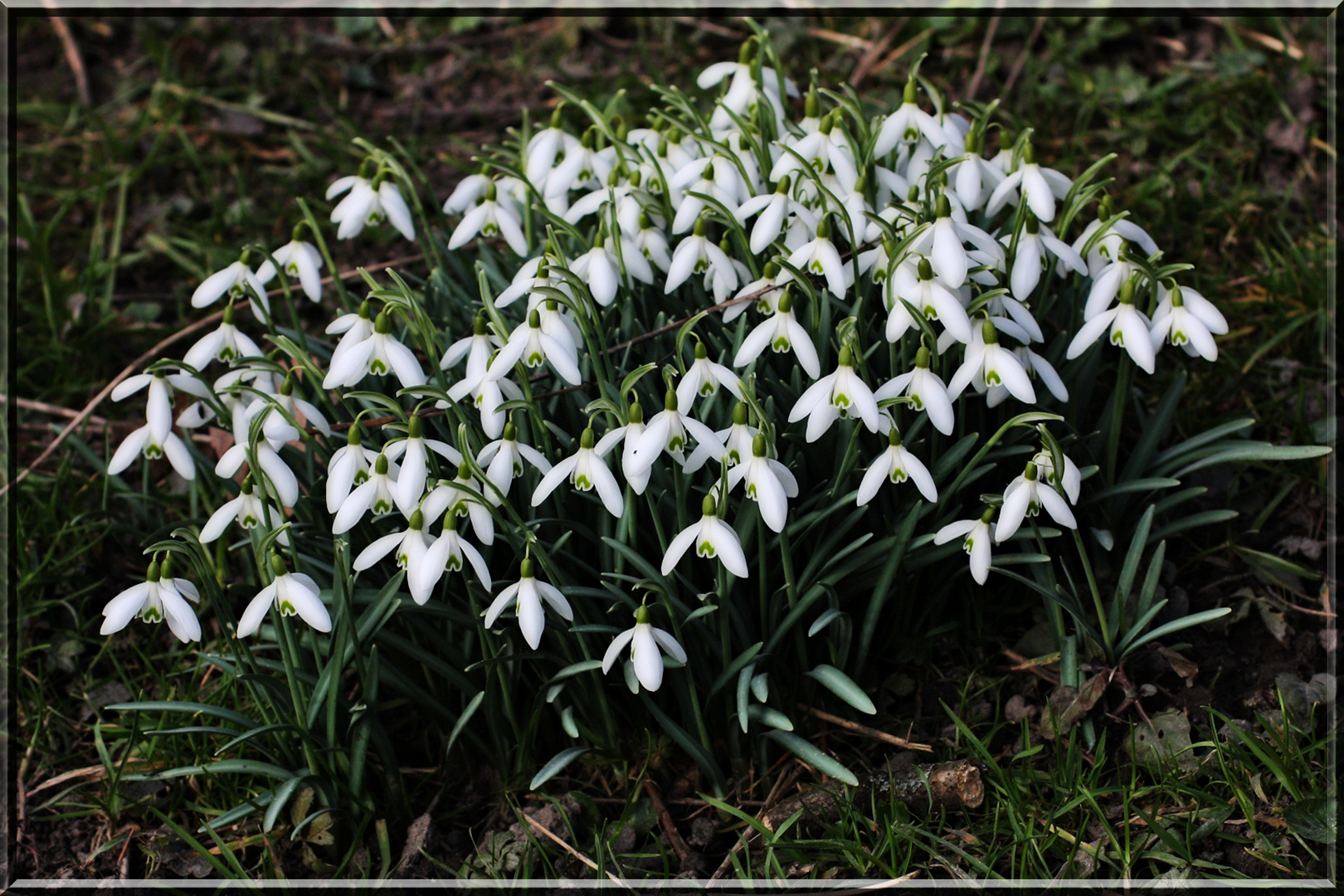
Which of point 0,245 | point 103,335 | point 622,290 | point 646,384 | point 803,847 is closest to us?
point 803,847

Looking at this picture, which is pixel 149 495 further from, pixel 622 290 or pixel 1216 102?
pixel 1216 102

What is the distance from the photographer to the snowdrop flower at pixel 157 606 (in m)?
1.55

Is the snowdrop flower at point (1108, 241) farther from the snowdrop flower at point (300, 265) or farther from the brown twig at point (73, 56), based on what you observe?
the brown twig at point (73, 56)

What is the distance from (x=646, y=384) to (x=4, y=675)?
1.36 m

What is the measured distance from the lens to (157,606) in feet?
5.16

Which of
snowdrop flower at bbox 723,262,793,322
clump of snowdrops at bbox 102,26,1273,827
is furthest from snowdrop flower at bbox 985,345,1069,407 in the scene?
snowdrop flower at bbox 723,262,793,322

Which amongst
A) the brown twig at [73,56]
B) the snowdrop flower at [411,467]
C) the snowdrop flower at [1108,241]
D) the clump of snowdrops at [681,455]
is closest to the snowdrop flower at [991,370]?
the clump of snowdrops at [681,455]

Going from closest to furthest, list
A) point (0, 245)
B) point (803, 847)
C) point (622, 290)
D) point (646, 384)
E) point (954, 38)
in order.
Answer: point (803, 847) < point (646, 384) < point (622, 290) < point (0, 245) < point (954, 38)

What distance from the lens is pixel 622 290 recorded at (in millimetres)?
2020

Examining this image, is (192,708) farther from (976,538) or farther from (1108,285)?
(1108,285)

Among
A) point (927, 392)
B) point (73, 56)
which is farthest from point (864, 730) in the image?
point (73, 56)

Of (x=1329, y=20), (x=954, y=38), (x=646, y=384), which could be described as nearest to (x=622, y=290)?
(x=646, y=384)

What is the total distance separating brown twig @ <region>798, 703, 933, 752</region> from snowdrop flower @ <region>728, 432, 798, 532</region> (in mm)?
504

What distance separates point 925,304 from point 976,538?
345 mm
